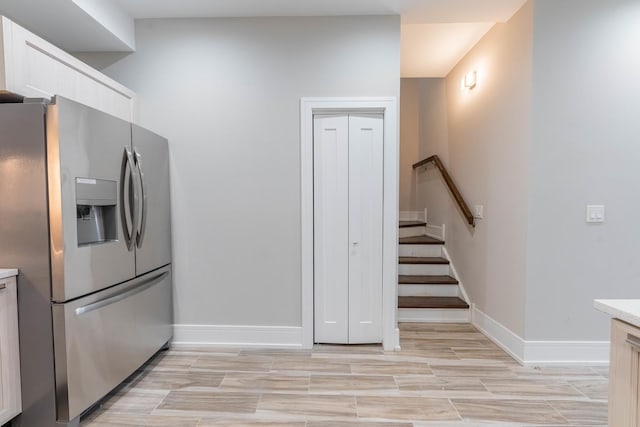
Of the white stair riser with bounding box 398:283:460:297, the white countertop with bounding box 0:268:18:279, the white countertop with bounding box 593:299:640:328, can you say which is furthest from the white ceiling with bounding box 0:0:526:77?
the white stair riser with bounding box 398:283:460:297

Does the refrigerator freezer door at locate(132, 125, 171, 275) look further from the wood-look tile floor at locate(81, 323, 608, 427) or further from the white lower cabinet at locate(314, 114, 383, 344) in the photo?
the white lower cabinet at locate(314, 114, 383, 344)

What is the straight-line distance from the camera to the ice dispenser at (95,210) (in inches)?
73.6

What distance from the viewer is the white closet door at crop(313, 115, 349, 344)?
2.80 m

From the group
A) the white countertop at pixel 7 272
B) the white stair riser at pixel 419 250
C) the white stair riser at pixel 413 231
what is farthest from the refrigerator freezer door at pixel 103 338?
the white stair riser at pixel 413 231

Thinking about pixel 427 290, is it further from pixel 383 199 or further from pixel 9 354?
pixel 9 354

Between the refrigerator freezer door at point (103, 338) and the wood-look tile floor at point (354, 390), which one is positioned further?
the wood-look tile floor at point (354, 390)

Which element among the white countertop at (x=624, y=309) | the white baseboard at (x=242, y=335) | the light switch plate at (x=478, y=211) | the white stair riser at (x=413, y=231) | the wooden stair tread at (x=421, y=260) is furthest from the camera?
the white stair riser at (x=413, y=231)

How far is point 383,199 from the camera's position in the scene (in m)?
2.78

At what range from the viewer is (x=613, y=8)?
2422 mm

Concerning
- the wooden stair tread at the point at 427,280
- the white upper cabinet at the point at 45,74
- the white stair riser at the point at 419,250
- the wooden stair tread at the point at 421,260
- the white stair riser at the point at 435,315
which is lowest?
the white stair riser at the point at 435,315

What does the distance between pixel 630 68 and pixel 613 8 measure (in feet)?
1.48

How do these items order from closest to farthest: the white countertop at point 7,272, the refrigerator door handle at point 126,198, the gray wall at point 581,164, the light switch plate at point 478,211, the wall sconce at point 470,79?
1. the white countertop at point 7,272
2. the refrigerator door handle at point 126,198
3. the gray wall at point 581,164
4. the light switch plate at point 478,211
5. the wall sconce at point 470,79

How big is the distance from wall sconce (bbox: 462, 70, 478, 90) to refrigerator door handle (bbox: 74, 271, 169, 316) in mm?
3399

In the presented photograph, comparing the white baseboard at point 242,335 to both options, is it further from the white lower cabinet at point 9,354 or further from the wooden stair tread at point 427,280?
the wooden stair tread at point 427,280
